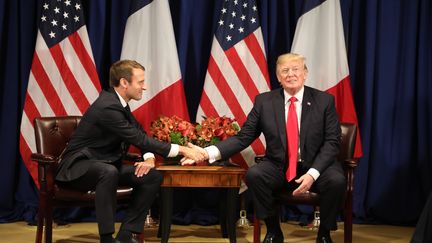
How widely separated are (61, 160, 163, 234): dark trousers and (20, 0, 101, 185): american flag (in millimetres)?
1264

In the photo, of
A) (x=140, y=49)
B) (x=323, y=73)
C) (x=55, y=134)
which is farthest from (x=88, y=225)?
(x=323, y=73)

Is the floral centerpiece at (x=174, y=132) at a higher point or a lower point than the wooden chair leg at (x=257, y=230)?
higher

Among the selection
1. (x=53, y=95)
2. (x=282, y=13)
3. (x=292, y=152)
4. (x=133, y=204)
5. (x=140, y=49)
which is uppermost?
(x=282, y=13)

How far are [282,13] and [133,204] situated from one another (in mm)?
2574

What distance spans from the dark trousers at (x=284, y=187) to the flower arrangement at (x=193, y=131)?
0.55 metres

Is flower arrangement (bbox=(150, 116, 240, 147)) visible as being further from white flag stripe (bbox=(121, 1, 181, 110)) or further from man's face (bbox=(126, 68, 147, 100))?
white flag stripe (bbox=(121, 1, 181, 110))

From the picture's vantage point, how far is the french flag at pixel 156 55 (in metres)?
6.12

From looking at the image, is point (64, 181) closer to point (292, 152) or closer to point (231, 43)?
point (292, 152)

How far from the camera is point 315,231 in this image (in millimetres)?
6086

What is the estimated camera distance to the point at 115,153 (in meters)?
5.07

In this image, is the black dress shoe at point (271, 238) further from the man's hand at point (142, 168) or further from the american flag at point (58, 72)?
the american flag at point (58, 72)

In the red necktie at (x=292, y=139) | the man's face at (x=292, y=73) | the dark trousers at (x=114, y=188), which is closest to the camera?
the dark trousers at (x=114, y=188)

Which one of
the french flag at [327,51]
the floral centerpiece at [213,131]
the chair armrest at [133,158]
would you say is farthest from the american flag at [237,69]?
the chair armrest at [133,158]

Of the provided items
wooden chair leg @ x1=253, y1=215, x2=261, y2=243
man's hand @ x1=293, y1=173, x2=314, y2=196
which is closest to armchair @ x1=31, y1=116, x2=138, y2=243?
wooden chair leg @ x1=253, y1=215, x2=261, y2=243
